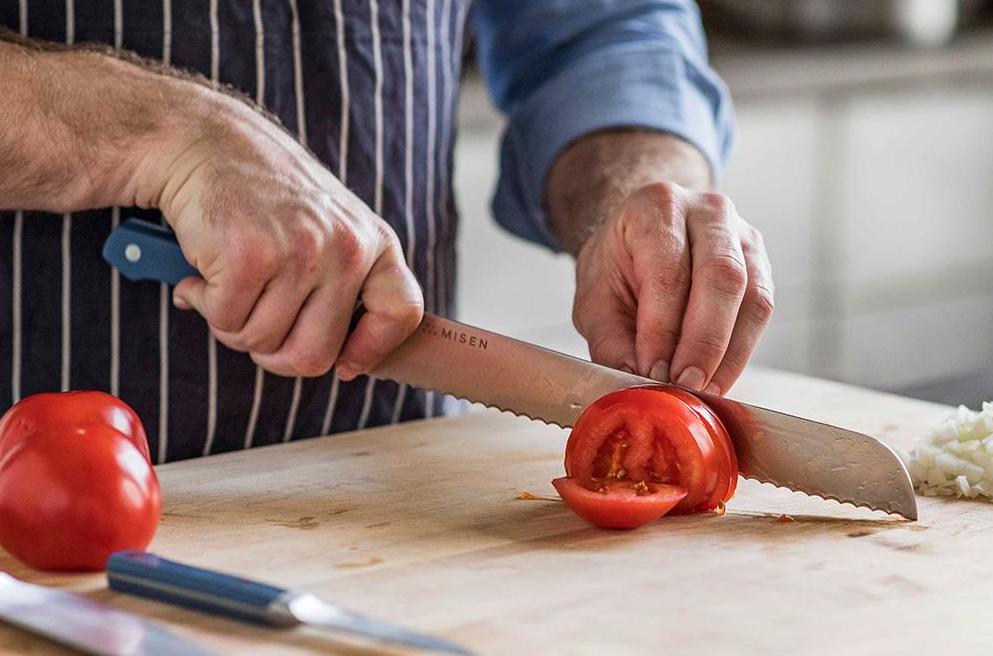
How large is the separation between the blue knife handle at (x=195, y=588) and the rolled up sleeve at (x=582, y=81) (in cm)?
82

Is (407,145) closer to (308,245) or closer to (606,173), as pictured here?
(606,173)

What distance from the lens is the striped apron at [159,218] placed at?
1.27 metres

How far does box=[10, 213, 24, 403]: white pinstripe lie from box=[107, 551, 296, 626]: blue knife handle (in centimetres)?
45

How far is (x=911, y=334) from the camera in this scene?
373 centimetres

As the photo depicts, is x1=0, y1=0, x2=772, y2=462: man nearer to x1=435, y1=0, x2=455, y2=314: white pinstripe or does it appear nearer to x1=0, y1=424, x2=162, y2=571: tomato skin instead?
x1=435, y1=0, x2=455, y2=314: white pinstripe

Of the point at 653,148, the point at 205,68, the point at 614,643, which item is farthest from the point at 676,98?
the point at 614,643

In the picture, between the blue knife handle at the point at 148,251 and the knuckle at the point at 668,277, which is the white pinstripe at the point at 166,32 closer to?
the blue knife handle at the point at 148,251

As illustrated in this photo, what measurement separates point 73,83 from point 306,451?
375mm

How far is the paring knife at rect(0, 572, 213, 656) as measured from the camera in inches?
30.4

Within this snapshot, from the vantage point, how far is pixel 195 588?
840 millimetres

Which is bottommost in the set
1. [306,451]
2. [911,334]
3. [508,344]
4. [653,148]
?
[911,334]

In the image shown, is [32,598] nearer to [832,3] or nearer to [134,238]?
[134,238]

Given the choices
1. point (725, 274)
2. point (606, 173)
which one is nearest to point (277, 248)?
point (725, 274)

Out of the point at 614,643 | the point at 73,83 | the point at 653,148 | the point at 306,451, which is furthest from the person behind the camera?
the point at 653,148
